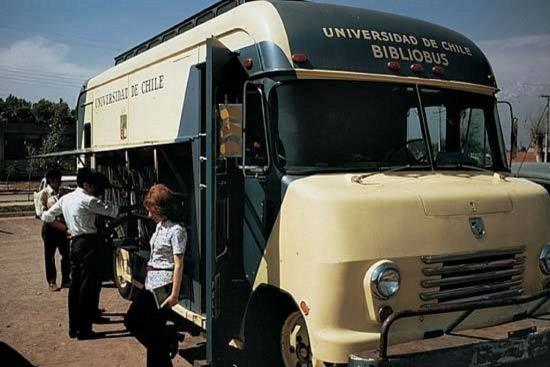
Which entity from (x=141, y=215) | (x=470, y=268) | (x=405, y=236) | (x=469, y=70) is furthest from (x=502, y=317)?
(x=141, y=215)

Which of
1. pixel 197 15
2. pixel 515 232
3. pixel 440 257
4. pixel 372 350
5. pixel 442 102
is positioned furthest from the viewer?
pixel 197 15

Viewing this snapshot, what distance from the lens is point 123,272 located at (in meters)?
8.63

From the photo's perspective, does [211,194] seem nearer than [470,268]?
No

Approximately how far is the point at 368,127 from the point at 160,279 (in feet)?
7.11

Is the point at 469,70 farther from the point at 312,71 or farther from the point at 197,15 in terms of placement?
the point at 197,15

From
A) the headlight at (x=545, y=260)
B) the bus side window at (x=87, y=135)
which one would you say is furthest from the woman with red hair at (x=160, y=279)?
the bus side window at (x=87, y=135)

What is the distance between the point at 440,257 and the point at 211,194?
70.7 inches

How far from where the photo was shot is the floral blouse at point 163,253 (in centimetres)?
494

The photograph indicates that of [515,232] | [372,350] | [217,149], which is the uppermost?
[217,149]

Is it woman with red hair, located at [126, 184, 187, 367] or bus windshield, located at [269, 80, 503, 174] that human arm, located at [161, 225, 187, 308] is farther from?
bus windshield, located at [269, 80, 503, 174]

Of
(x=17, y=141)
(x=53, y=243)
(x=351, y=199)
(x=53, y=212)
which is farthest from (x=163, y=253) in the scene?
(x=17, y=141)

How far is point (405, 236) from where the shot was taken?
4.02 meters

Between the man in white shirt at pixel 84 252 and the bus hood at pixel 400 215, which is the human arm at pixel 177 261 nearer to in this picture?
the bus hood at pixel 400 215

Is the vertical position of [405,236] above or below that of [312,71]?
below
